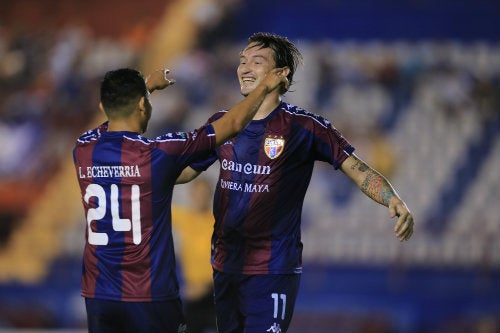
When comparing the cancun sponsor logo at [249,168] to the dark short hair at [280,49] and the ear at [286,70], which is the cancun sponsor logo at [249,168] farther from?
the ear at [286,70]

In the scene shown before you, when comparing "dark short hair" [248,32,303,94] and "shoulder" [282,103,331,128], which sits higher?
"dark short hair" [248,32,303,94]

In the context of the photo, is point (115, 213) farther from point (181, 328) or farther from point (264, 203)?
point (264, 203)

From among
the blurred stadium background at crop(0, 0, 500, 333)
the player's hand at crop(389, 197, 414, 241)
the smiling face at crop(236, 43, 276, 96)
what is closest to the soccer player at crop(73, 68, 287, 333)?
the smiling face at crop(236, 43, 276, 96)

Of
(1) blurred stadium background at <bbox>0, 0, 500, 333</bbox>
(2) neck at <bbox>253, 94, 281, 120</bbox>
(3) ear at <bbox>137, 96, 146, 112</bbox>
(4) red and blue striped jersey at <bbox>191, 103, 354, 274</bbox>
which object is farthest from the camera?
(1) blurred stadium background at <bbox>0, 0, 500, 333</bbox>

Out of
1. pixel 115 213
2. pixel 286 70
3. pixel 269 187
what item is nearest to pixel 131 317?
pixel 115 213

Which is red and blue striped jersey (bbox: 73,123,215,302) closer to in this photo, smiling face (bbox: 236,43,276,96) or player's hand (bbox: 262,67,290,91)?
player's hand (bbox: 262,67,290,91)

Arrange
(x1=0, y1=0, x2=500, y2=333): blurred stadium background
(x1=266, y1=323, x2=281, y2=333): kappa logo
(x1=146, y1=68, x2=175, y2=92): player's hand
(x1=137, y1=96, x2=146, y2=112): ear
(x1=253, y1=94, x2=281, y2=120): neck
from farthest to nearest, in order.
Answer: (x1=0, y1=0, x2=500, y2=333): blurred stadium background → (x1=146, y1=68, x2=175, y2=92): player's hand → (x1=253, y1=94, x2=281, y2=120): neck → (x1=266, y1=323, x2=281, y2=333): kappa logo → (x1=137, y1=96, x2=146, y2=112): ear

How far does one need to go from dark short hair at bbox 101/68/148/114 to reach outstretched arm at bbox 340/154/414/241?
1.14 metres

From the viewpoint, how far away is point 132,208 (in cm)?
395

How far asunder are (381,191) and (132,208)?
1233 mm

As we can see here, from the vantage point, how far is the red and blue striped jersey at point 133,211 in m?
3.95

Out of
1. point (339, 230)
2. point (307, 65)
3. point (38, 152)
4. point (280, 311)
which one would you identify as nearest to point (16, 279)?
point (38, 152)

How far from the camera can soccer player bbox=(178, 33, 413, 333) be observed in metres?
4.46

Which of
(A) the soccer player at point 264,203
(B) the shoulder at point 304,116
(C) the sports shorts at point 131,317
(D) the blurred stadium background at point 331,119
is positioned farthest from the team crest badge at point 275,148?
(D) the blurred stadium background at point 331,119
